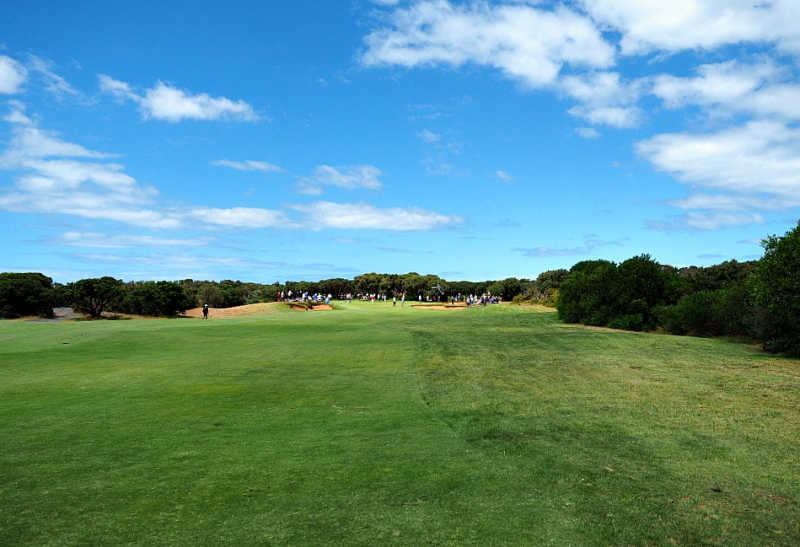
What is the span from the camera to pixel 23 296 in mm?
63250

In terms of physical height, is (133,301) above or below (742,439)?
above

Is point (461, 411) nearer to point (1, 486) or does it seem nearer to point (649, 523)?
point (649, 523)

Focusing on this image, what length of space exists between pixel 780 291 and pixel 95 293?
65.7 metres

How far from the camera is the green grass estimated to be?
573 centimetres

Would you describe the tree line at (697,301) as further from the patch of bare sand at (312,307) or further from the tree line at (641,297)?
the patch of bare sand at (312,307)

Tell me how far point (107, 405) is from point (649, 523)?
11.4m

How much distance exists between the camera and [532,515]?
595cm

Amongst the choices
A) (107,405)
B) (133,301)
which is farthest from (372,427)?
(133,301)

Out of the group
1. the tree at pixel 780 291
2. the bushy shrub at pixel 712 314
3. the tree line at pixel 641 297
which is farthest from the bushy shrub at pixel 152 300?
the tree at pixel 780 291

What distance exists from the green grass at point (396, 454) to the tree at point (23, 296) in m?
56.0

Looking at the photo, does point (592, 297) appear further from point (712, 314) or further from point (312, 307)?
point (312, 307)

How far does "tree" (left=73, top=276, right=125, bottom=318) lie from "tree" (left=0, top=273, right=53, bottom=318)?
20.8ft

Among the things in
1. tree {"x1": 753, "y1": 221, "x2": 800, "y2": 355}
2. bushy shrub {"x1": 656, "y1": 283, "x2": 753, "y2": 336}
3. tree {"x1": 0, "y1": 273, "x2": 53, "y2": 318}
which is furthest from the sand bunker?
tree {"x1": 753, "y1": 221, "x2": 800, "y2": 355}

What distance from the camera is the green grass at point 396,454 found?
573cm
